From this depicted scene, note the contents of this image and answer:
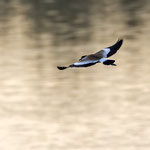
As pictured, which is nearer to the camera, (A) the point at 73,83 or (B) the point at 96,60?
(B) the point at 96,60

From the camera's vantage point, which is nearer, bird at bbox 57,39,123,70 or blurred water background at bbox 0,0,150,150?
bird at bbox 57,39,123,70

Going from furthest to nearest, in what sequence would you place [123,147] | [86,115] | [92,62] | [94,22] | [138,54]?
[94,22] < [138,54] < [86,115] < [123,147] < [92,62]

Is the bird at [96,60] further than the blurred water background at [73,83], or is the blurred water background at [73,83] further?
the blurred water background at [73,83]

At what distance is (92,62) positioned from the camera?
21.0 ft

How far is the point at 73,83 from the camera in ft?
54.7

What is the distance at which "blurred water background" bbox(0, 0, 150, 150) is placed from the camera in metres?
13.8

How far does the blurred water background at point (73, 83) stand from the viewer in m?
13.8

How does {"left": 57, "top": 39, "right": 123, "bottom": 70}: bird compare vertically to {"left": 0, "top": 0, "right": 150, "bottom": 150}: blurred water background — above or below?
below

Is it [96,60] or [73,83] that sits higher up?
[73,83]

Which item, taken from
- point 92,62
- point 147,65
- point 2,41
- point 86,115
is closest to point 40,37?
point 2,41

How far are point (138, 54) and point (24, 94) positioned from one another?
3.34m

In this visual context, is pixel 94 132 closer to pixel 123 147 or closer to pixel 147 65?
pixel 123 147

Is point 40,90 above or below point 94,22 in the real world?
below

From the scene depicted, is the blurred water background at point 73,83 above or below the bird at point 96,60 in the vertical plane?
above
